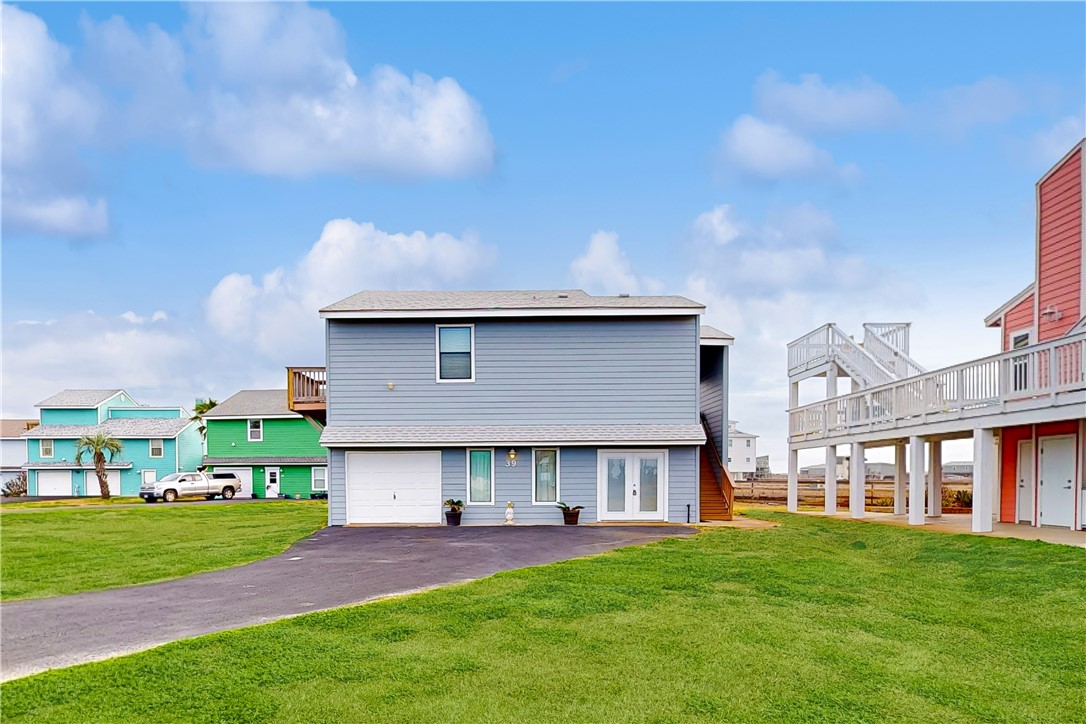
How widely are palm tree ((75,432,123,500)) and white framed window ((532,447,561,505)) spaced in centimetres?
3154

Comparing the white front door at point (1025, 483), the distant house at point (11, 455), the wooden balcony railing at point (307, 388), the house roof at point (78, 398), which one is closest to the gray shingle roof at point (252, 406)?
the house roof at point (78, 398)

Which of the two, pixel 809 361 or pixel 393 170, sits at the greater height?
pixel 393 170

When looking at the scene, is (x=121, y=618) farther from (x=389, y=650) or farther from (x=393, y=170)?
(x=393, y=170)

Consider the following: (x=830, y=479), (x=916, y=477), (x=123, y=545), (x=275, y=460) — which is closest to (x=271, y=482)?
(x=275, y=460)

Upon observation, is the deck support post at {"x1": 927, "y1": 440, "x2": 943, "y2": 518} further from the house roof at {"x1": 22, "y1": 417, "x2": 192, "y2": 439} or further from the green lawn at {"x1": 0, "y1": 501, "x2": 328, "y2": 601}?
the house roof at {"x1": 22, "y1": 417, "x2": 192, "y2": 439}

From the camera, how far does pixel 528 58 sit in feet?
78.8

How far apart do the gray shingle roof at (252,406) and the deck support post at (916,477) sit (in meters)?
33.7

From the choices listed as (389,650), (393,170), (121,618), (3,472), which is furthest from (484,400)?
(3,472)

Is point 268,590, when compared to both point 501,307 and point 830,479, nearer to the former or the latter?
point 501,307

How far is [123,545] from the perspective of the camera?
1714 centimetres

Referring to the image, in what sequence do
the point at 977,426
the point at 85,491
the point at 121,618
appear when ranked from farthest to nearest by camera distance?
the point at 85,491, the point at 977,426, the point at 121,618

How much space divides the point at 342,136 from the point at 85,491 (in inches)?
1484

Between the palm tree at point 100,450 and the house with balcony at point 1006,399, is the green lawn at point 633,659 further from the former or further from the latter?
the palm tree at point 100,450

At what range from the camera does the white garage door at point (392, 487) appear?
20.6 meters
